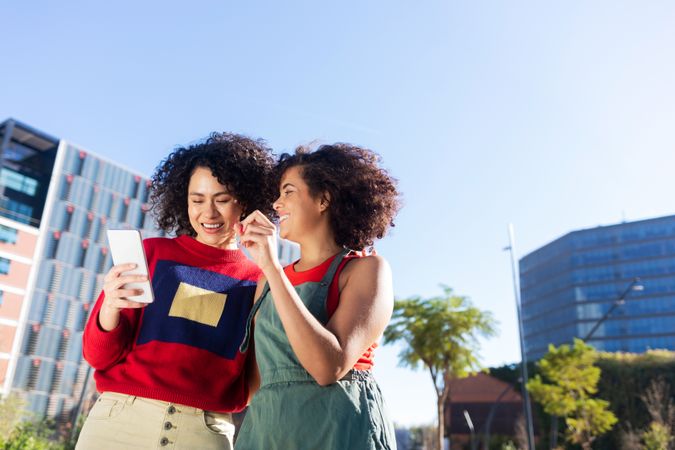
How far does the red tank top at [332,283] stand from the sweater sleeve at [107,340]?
0.63 metres

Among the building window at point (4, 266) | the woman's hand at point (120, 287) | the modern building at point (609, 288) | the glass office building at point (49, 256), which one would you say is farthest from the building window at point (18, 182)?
A: the modern building at point (609, 288)

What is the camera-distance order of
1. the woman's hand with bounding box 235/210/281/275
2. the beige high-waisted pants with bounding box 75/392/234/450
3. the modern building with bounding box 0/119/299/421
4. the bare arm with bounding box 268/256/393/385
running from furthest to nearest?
the modern building with bounding box 0/119/299/421 < the beige high-waisted pants with bounding box 75/392/234/450 < the woman's hand with bounding box 235/210/281/275 < the bare arm with bounding box 268/256/393/385

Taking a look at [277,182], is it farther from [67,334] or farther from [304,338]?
[67,334]

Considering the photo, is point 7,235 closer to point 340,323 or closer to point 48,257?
point 48,257

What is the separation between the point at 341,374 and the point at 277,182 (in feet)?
3.24

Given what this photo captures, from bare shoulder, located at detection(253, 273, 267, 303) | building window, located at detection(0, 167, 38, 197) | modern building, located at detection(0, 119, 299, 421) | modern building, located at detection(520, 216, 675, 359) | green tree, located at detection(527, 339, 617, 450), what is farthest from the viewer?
modern building, located at detection(520, 216, 675, 359)

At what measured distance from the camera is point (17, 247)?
48.4m

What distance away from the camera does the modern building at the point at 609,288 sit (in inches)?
3039

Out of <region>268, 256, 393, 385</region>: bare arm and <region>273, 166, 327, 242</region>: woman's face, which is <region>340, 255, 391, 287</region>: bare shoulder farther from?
<region>273, 166, 327, 242</region>: woman's face

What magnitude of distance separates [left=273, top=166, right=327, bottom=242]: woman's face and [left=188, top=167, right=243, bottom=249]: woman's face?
0.43 meters

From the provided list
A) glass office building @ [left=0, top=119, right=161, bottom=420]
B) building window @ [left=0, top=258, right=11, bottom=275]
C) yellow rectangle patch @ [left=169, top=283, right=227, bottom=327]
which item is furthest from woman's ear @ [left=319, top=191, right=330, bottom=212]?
building window @ [left=0, top=258, right=11, bottom=275]

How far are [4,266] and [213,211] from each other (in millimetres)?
51211

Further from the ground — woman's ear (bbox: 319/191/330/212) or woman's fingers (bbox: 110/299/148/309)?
woman's ear (bbox: 319/191/330/212)

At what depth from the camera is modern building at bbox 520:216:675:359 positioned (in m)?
77.2
